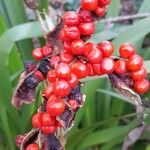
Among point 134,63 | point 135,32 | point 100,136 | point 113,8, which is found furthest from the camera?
point 113,8

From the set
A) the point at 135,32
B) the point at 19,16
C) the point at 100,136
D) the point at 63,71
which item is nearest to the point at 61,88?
the point at 63,71

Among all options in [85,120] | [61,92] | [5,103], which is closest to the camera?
[61,92]

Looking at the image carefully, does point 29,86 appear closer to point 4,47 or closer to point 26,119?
point 4,47

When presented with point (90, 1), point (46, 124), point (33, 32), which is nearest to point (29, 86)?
point (46, 124)

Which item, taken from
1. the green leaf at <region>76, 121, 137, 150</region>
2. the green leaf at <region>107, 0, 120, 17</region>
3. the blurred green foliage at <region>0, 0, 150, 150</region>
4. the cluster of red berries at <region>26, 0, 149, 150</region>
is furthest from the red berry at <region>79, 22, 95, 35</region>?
the green leaf at <region>107, 0, 120, 17</region>

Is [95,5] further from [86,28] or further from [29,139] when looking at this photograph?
[29,139]

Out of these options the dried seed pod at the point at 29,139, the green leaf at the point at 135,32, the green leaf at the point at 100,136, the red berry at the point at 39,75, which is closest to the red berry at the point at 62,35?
the red berry at the point at 39,75
